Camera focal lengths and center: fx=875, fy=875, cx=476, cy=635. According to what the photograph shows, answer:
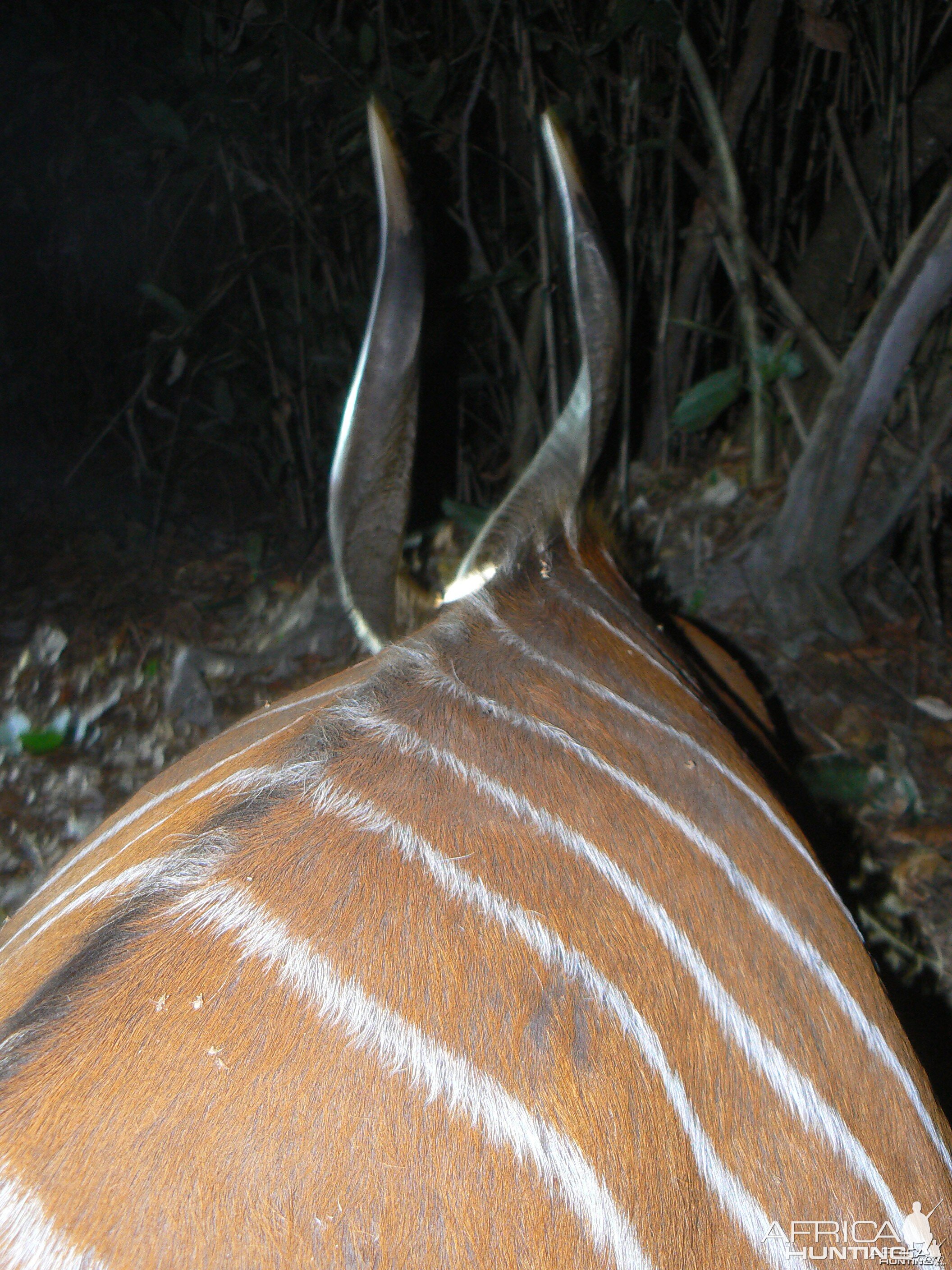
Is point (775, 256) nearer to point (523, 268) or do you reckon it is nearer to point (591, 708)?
point (523, 268)

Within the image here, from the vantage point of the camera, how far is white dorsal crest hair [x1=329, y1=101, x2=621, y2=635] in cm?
83

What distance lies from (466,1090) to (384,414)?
611 millimetres

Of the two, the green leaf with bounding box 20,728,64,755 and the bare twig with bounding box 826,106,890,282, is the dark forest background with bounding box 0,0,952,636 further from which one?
the green leaf with bounding box 20,728,64,755

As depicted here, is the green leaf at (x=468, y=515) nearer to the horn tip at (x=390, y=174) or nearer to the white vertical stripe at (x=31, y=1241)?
the horn tip at (x=390, y=174)

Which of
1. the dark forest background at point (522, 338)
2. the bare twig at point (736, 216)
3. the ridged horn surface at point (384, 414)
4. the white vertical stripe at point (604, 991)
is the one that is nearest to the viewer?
the white vertical stripe at point (604, 991)

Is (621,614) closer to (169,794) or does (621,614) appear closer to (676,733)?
(676,733)

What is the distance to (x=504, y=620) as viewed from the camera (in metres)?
0.82

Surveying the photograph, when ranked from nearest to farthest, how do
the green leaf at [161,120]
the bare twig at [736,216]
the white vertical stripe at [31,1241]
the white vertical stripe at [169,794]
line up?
the white vertical stripe at [31,1241] → the white vertical stripe at [169,794] → the bare twig at [736,216] → the green leaf at [161,120]

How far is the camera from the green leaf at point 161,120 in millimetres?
2014

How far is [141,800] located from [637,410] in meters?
1.74

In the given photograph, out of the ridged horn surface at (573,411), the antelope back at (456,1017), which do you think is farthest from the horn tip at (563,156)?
the antelope back at (456,1017)

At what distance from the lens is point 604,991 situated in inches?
20.7

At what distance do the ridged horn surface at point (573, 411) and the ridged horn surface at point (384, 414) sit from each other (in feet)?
0.32

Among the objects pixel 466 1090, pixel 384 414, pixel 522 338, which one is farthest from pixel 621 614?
pixel 522 338
